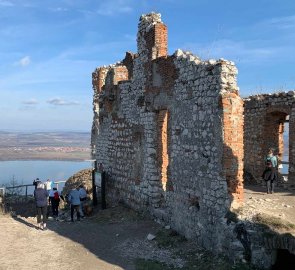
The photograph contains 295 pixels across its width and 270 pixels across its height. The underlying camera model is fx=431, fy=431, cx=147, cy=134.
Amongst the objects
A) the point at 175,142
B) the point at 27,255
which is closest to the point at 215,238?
the point at 175,142

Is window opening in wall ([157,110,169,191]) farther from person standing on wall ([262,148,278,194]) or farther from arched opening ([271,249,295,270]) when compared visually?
arched opening ([271,249,295,270])

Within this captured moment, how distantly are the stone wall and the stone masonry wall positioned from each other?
530 cm

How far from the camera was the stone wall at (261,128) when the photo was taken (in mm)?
16734

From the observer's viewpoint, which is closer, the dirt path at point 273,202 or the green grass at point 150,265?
the green grass at point 150,265

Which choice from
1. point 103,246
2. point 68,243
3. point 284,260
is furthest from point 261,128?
point 68,243

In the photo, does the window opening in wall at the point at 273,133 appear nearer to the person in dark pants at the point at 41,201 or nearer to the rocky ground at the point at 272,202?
the rocky ground at the point at 272,202

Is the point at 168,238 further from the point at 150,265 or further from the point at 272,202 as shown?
the point at 272,202

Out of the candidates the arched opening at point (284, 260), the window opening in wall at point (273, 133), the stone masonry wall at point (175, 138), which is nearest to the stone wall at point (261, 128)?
the window opening in wall at point (273, 133)

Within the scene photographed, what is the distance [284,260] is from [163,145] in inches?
197

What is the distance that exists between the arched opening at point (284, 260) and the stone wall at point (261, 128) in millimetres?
7381

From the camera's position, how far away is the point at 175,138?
39.8 feet

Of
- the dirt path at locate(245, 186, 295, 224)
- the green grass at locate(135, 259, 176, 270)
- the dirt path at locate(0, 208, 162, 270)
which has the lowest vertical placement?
the dirt path at locate(0, 208, 162, 270)

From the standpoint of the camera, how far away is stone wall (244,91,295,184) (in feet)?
54.9

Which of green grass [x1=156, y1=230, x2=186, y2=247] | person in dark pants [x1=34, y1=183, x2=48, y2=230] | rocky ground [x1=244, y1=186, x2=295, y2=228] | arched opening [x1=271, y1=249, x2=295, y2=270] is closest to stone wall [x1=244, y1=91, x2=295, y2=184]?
rocky ground [x1=244, y1=186, x2=295, y2=228]
